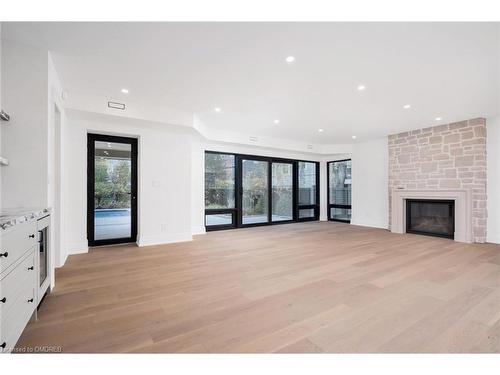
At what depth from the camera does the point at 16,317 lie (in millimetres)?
1583

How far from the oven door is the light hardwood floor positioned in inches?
7.7

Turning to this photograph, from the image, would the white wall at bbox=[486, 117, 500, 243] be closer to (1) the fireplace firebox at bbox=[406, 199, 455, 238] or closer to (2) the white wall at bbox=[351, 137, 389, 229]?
(1) the fireplace firebox at bbox=[406, 199, 455, 238]

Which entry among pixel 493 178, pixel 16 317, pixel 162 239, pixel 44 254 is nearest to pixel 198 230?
pixel 162 239

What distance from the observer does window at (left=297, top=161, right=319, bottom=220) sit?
8306 millimetres

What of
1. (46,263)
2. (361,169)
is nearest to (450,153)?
(361,169)

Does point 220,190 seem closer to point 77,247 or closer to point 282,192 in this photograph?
point 282,192

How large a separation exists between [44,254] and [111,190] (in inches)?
98.5

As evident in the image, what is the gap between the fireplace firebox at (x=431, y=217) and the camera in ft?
17.8

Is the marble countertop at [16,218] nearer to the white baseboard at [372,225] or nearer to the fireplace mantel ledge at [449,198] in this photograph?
the fireplace mantel ledge at [449,198]

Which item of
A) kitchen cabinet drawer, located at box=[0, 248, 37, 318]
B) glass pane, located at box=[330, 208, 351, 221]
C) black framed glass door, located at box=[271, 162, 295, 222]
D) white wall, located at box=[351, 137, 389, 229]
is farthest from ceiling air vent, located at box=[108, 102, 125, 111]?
glass pane, located at box=[330, 208, 351, 221]

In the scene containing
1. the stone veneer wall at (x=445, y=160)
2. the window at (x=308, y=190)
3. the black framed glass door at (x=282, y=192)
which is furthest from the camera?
the window at (x=308, y=190)

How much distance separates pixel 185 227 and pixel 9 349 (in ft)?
12.1

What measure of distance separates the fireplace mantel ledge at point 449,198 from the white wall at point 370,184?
0.61 m

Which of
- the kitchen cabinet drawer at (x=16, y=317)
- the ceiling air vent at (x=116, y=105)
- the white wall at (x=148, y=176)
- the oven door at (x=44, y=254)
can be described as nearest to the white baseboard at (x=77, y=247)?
the white wall at (x=148, y=176)
